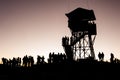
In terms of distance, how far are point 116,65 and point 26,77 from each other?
10190mm

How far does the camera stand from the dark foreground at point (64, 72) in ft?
88.3

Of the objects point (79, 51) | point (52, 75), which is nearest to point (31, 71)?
point (52, 75)

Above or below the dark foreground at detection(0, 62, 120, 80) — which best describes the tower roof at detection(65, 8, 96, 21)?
above

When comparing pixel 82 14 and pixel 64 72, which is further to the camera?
Answer: pixel 82 14

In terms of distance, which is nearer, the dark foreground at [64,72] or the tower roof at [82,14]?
the dark foreground at [64,72]

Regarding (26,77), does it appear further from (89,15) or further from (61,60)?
(89,15)

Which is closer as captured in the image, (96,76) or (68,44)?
(96,76)

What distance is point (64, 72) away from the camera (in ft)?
91.5

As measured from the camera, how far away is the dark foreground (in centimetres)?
2692

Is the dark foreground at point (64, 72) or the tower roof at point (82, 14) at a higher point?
the tower roof at point (82, 14)

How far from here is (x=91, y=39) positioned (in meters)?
40.8

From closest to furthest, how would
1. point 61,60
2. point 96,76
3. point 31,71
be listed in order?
point 96,76, point 31,71, point 61,60

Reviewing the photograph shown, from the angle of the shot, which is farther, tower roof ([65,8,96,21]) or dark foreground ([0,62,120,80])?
tower roof ([65,8,96,21])

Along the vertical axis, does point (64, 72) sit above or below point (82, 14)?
below
